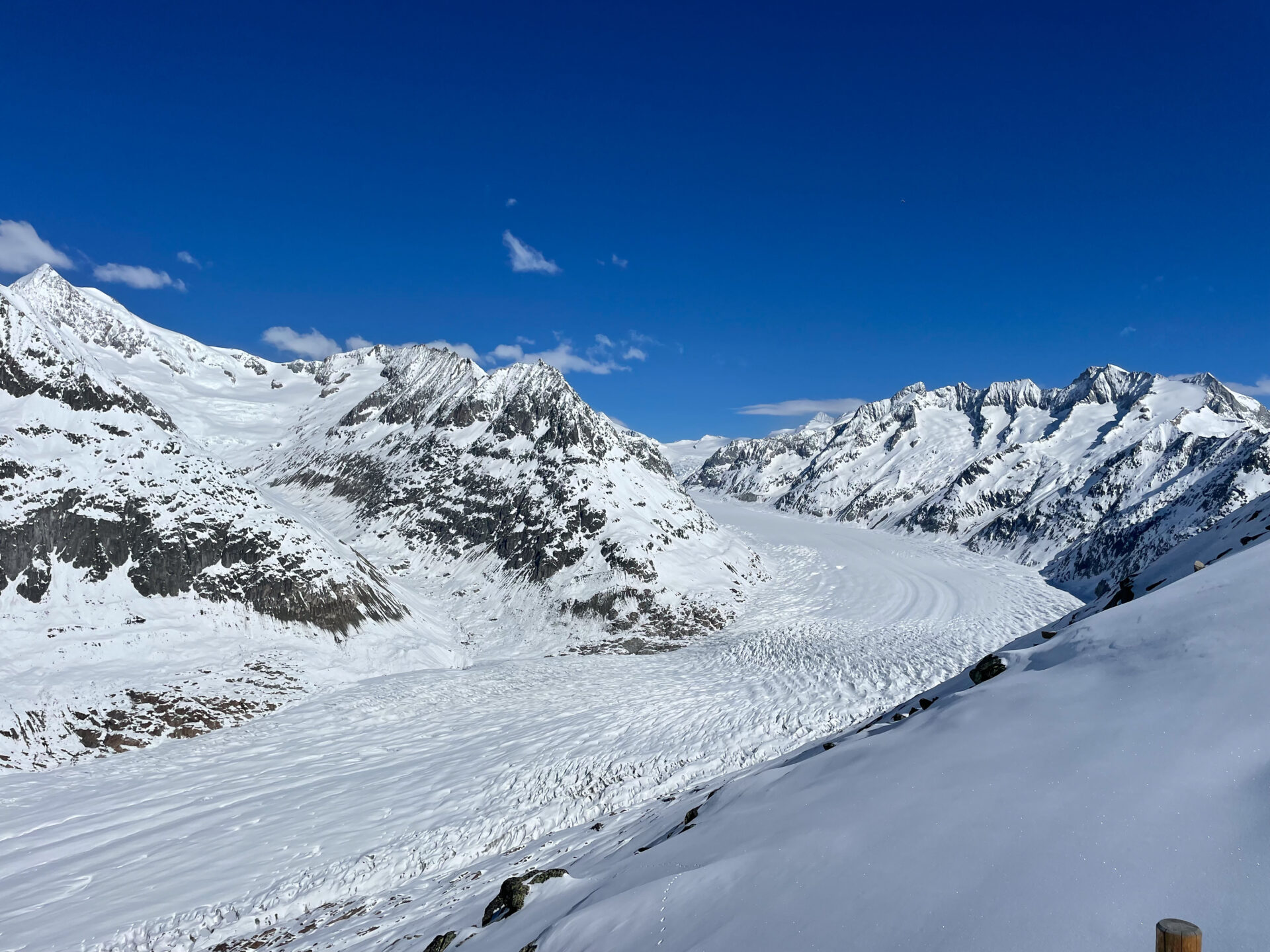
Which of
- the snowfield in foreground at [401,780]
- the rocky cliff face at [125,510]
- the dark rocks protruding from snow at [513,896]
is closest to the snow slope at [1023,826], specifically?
the dark rocks protruding from snow at [513,896]

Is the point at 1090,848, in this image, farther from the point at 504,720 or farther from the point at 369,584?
the point at 369,584

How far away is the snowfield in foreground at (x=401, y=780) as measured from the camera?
17484 millimetres

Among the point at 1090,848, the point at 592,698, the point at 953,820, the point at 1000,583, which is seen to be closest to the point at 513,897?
the point at 953,820

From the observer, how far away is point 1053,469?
10556cm

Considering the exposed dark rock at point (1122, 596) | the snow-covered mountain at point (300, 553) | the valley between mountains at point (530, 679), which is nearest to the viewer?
the valley between mountains at point (530, 679)

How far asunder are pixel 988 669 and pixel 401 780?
2362 cm

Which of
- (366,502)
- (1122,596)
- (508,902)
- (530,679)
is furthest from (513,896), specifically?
(366,502)

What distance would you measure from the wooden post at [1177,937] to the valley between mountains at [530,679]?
2.37 meters

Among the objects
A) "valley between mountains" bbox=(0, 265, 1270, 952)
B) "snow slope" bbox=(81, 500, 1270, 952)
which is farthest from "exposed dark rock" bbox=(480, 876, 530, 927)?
"snow slope" bbox=(81, 500, 1270, 952)

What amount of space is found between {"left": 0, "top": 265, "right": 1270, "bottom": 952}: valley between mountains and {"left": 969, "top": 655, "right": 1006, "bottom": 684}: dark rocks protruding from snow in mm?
506

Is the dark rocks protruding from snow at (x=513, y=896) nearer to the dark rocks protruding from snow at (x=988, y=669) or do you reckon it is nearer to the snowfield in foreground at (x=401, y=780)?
the snowfield in foreground at (x=401, y=780)

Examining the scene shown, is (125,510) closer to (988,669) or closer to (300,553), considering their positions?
(300,553)

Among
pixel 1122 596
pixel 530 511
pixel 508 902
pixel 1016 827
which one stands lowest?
pixel 508 902

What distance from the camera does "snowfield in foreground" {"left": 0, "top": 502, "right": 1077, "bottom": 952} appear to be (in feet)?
57.4
